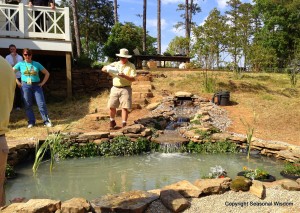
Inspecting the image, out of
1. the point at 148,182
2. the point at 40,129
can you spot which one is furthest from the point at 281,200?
the point at 40,129

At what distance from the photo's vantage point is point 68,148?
5246 mm

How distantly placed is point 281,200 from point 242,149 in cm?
269

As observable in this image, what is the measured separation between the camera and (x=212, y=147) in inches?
224

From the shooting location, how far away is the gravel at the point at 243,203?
2775 mm

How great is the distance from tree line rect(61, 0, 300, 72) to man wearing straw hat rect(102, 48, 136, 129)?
620 cm

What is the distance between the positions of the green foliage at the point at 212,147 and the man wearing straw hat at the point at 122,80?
139 centimetres

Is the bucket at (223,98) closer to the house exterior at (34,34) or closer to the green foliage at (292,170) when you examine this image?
the green foliage at (292,170)

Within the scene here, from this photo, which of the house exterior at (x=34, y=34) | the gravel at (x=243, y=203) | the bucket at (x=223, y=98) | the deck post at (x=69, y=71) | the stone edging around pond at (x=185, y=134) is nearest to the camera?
the gravel at (x=243, y=203)

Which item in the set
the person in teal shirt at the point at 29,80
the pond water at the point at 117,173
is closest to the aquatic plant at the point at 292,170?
the pond water at the point at 117,173

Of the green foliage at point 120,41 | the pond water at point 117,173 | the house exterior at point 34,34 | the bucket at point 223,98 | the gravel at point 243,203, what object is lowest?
the pond water at point 117,173

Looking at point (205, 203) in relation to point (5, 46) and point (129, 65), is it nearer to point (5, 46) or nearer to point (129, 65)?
point (129, 65)

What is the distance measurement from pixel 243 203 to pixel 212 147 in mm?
2790

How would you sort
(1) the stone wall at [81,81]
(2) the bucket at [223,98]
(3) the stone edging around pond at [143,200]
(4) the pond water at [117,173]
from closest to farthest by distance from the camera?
(3) the stone edging around pond at [143,200] → (4) the pond water at [117,173] → (2) the bucket at [223,98] → (1) the stone wall at [81,81]

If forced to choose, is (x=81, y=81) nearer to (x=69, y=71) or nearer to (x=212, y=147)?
(x=69, y=71)
